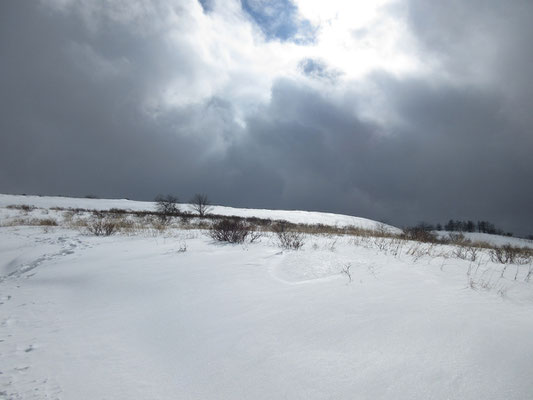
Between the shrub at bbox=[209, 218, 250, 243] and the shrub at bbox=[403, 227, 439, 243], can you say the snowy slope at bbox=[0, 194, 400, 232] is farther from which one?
the shrub at bbox=[209, 218, 250, 243]

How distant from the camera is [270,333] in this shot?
2.10 metres

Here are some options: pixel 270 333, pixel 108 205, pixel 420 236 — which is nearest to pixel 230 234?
pixel 270 333

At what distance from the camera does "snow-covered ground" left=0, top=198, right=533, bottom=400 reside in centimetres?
152

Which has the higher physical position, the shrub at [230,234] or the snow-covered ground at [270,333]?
the shrub at [230,234]

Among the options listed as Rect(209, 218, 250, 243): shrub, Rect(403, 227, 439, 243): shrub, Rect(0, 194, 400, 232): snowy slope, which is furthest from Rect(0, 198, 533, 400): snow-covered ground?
Rect(0, 194, 400, 232): snowy slope

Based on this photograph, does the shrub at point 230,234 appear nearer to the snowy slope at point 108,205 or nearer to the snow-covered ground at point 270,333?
the snow-covered ground at point 270,333

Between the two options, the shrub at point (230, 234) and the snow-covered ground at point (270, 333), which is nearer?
the snow-covered ground at point (270, 333)

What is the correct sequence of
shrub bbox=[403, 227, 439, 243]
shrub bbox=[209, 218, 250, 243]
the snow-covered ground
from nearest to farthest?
the snow-covered ground
shrub bbox=[209, 218, 250, 243]
shrub bbox=[403, 227, 439, 243]

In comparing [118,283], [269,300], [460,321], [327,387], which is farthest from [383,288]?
[118,283]

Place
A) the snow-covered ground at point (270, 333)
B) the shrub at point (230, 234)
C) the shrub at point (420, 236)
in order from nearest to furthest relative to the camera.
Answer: the snow-covered ground at point (270, 333), the shrub at point (230, 234), the shrub at point (420, 236)

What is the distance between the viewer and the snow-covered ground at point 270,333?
59.8 inches

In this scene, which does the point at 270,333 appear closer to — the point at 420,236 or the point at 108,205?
the point at 420,236

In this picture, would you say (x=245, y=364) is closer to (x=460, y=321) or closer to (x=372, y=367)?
(x=372, y=367)

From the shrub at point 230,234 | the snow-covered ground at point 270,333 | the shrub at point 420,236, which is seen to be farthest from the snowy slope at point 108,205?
the snow-covered ground at point 270,333
